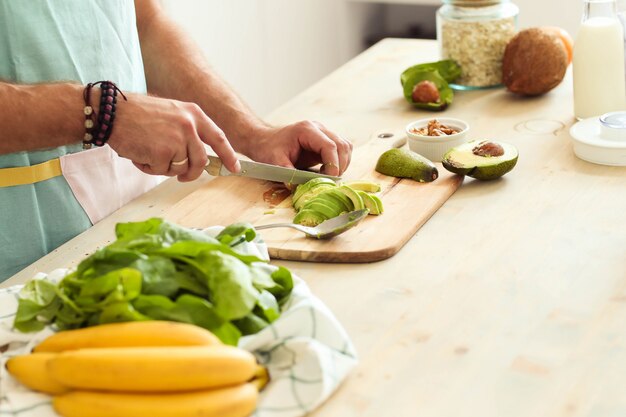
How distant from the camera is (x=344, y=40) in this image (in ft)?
13.6

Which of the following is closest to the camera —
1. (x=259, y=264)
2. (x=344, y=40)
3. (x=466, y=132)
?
(x=259, y=264)

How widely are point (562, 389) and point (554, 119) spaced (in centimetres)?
102

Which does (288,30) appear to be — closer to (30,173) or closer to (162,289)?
(30,173)

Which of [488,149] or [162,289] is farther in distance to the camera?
[488,149]

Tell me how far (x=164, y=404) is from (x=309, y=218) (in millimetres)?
592

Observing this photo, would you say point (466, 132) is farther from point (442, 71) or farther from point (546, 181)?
point (442, 71)

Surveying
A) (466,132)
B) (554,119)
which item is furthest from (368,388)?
(554,119)

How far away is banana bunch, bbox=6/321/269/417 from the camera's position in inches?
39.7

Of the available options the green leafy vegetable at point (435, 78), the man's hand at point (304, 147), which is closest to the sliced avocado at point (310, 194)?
the man's hand at point (304, 147)

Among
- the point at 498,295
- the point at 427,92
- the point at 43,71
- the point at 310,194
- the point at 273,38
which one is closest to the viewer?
the point at 498,295

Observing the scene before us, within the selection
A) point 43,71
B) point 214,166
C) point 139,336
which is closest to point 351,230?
point 214,166

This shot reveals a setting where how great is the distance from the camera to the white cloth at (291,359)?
107 centimetres

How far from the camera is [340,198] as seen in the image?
5.19 ft

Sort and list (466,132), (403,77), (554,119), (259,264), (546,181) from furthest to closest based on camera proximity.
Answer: (403,77), (554,119), (466,132), (546,181), (259,264)
